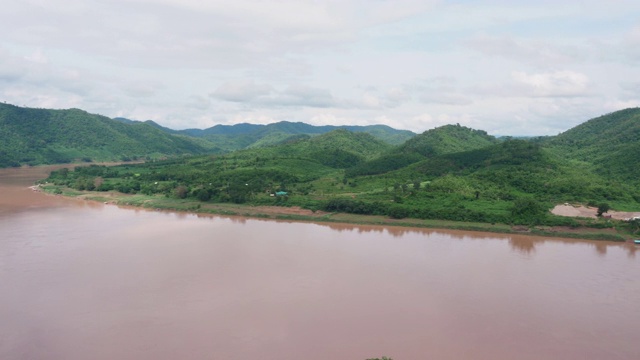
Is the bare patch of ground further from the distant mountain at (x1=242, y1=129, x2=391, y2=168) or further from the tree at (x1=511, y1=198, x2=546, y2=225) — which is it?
the distant mountain at (x1=242, y1=129, x2=391, y2=168)

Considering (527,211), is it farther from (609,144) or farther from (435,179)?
(609,144)

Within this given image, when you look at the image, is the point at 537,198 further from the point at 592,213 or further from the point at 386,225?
the point at 386,225

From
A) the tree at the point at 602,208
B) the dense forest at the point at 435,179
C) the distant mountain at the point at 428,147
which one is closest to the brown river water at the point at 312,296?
the tree at the point at 602,208

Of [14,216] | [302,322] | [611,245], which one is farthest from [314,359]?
[14,216]

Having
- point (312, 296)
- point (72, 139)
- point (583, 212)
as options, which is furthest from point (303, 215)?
point (72, 139)

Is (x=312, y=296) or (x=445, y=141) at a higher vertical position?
(x=445, y=141)

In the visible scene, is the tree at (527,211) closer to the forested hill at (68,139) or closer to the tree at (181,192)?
the tree at (181,192)
